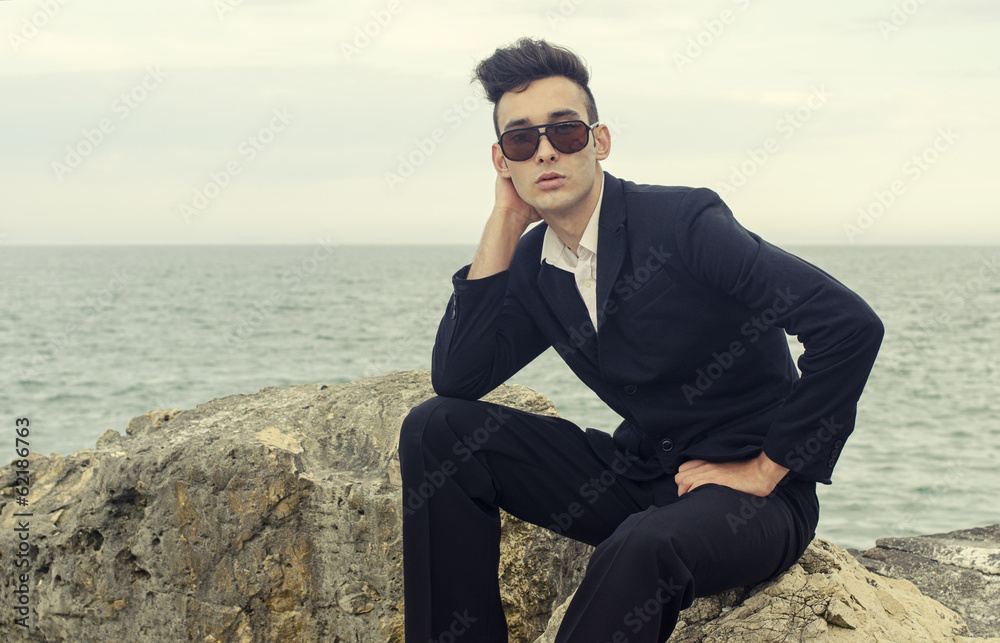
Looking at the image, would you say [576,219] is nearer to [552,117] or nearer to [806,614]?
[552,117]

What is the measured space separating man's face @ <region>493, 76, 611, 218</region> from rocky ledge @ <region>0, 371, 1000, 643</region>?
1.20 m

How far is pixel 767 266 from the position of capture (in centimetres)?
239

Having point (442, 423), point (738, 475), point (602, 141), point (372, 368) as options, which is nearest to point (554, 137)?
point (602, 141)

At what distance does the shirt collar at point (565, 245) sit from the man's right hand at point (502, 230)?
9 centimetres

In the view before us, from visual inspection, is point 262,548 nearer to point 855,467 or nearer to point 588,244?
point 588,244

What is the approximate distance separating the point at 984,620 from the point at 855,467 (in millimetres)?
7975

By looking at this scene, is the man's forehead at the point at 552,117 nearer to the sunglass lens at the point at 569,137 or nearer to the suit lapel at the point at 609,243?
the sunglass lens at the point at 569,137

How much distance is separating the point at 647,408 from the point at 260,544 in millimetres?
1719

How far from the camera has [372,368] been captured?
20000 millimetres

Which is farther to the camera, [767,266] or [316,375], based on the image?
[316,375]

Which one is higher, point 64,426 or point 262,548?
point 262,548

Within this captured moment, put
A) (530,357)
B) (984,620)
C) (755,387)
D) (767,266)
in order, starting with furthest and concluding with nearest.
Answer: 1. (984,620)
2. (530,357)
3. (755,387)
4. (767,266)

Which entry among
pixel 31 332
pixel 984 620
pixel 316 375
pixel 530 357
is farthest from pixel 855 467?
pixel 31 332

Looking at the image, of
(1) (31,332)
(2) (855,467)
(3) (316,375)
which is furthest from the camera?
(1) (31,332)
